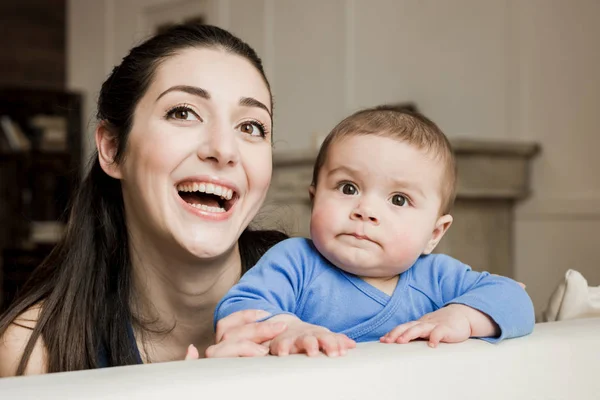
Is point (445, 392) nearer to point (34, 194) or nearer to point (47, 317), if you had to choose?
point (47, 317)

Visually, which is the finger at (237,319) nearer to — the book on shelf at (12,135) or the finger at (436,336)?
the finger at (436,336)

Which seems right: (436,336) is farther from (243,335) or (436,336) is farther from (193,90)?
(193,90)

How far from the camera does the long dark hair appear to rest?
1535 mm

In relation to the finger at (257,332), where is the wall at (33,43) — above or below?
above

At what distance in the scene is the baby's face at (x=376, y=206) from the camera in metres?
1.21

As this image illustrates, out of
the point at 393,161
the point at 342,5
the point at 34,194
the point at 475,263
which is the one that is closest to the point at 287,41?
the point at 342,5

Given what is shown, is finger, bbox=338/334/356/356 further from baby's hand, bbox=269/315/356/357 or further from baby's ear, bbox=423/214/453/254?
baby's ear, bbox=423/214/453/254

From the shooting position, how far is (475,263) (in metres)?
3.76

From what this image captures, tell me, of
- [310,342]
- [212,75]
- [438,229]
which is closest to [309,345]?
[310,342]

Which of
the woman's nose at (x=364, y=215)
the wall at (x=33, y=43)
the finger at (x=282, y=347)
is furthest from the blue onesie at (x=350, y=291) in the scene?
the wall at (x=33, y=43)

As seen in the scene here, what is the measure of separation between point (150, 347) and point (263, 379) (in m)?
0.94

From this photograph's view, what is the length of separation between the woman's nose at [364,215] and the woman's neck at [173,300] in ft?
1.55

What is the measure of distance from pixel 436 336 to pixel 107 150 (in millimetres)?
969

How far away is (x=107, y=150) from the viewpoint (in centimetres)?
165
